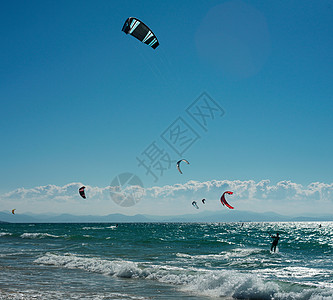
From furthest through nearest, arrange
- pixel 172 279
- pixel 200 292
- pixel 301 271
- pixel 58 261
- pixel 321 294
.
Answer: pixel 58 261 < pixel 301 271 < pixel 172 279 < pixel 200 292 < pixel 321 294

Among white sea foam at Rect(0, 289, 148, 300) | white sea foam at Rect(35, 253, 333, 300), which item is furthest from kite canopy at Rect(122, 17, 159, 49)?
white sea foam at Rect(35, 253, 333, 300)

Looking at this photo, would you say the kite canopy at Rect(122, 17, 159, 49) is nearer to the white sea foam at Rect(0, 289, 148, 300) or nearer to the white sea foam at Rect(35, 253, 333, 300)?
the white sea foam at Rect(0, 289, 148, 300)

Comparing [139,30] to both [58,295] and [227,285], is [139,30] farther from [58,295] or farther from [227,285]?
[227,285]

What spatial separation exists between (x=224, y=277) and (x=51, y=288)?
231 inches

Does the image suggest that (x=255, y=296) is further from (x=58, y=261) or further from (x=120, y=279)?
(x=58, y=261)

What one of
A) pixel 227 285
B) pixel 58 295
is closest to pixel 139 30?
pixel 58 295

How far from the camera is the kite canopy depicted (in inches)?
517

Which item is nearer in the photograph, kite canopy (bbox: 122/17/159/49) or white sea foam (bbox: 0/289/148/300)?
white sea foam (bbox: 0/289/148/300)

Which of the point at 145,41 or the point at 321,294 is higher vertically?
the point at 145,41

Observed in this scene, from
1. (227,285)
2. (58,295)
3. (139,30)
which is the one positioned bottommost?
(227,285)

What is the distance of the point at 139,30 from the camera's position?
13.5 meters

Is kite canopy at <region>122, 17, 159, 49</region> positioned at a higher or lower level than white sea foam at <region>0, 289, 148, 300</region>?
higher

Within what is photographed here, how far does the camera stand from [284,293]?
1055 centimetres

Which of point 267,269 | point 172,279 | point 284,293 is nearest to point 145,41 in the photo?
point 172,279
